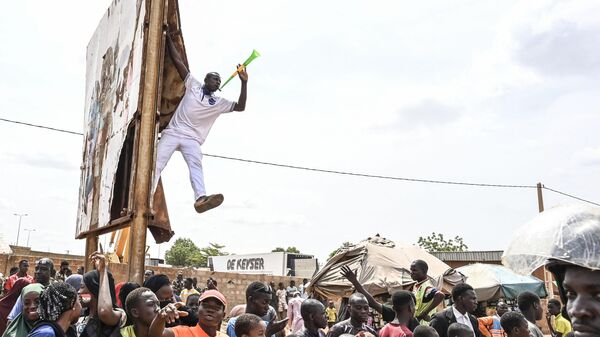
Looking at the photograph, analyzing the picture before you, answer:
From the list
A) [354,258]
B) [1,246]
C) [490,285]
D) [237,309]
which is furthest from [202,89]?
[490,285]

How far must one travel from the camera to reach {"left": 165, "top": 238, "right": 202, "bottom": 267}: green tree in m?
64.0

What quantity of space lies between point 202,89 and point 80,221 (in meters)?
3.03

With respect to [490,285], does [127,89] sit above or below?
above

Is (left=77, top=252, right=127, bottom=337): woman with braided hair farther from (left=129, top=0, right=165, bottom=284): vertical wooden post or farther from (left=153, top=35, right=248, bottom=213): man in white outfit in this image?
(left=153, top=35, right=248, bottom=213): man in white outfit

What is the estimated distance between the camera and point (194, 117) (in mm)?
6109

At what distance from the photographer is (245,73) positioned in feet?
20.3

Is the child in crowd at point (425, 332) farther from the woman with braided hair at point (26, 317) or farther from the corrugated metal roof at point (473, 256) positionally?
the corrugated metal roof at point (473, 256)

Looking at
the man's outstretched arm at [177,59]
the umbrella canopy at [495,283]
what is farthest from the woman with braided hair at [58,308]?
the umbrella canopy at [495,283]

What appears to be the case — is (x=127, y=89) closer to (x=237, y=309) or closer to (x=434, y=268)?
(x=237, y=309)

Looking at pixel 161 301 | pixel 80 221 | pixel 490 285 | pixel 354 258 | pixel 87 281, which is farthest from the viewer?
pixel 490 285

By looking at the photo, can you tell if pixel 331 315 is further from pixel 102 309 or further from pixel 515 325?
pixel 102 309

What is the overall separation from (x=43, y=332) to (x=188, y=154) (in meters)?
3.28

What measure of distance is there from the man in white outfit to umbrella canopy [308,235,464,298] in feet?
16.9

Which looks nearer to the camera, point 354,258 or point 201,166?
point 201,166
